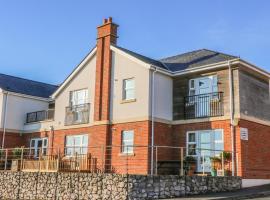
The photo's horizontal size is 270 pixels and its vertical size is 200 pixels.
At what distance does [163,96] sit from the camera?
76.1 feet

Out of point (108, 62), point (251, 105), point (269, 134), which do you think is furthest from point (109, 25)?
point (269, 134)

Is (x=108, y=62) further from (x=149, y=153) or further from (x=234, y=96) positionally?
(x=234, y=96)

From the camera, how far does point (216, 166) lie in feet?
66.7

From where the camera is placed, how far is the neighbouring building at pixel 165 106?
21172 millimetres

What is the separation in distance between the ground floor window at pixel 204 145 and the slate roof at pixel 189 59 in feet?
13.6

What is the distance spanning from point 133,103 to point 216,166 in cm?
591

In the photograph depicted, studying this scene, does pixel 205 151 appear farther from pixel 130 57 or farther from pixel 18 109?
pixel 18 109

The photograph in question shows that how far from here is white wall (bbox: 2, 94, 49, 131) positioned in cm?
3049

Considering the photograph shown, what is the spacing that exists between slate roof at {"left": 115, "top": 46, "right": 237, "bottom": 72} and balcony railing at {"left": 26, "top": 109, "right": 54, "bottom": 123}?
902 cm

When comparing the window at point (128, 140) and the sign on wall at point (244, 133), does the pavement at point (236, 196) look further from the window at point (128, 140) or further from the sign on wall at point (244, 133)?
the window at point (128, 140)

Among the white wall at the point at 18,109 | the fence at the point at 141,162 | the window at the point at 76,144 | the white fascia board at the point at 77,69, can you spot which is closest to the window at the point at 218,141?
the fence at the point at 141,162

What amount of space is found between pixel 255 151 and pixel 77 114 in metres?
11.6

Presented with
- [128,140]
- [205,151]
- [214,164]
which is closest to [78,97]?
[128,140]

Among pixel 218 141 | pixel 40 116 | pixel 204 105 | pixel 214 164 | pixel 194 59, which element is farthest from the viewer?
pixel 40 116
